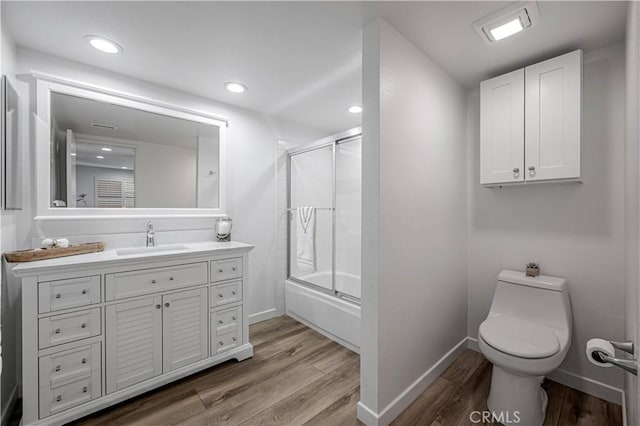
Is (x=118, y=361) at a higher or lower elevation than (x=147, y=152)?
lower

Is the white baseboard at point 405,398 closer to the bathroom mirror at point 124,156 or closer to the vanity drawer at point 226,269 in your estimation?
the vanity drawer at point 226,269

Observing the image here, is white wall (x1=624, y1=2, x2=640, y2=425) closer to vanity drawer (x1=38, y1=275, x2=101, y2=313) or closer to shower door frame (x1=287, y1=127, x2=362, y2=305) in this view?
shower door frame (x1=287, y1=127, x2=362, y2=305)

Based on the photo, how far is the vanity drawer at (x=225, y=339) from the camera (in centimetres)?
215

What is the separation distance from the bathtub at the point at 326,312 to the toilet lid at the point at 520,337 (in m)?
0.99

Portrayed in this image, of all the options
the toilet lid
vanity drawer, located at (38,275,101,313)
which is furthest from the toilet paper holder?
vanity drawer, located at (38,275,101,313)

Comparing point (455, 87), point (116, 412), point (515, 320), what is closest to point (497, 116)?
point (455, 87)

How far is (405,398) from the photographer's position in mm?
1774

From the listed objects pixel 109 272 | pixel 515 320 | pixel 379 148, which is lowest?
pixel 515 320

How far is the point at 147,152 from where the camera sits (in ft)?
7.77

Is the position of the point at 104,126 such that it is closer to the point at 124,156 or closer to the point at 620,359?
the point at 124,156

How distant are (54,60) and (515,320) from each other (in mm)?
3699

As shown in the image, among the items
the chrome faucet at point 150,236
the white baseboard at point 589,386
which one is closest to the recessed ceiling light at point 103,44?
the chrome faucet at point 150,236

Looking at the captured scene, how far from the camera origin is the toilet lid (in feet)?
5.15

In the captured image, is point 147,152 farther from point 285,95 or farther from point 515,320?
point 515,320
